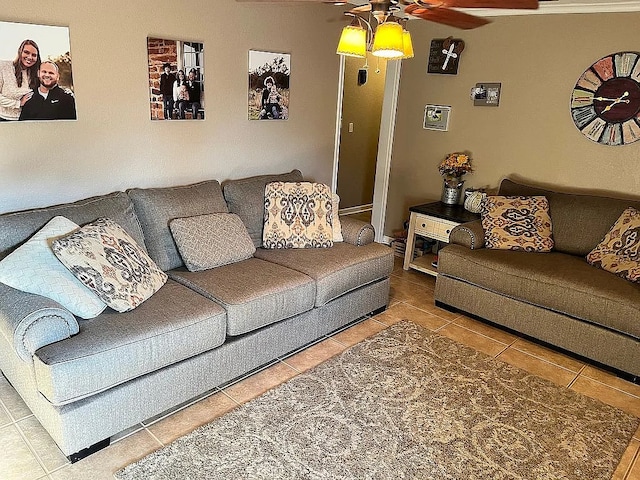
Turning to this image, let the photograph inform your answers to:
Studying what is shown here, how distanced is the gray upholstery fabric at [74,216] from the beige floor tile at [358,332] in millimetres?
1421

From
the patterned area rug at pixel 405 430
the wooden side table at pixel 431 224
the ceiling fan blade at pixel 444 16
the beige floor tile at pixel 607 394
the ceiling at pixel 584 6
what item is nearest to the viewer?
the patterned area rug at pixel 405 430

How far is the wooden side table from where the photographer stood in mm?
4234

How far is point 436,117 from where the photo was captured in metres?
4.68

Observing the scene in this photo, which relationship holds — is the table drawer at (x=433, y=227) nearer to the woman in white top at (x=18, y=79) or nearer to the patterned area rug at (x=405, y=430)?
the patterned area rug at (x=405, y=430)

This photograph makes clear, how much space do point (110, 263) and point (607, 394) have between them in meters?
2.87

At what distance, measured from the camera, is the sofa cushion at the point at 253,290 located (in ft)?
8.86

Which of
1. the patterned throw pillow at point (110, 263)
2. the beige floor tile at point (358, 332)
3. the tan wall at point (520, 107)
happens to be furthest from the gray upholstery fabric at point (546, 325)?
the patterned throw pillow at point (110, 263)

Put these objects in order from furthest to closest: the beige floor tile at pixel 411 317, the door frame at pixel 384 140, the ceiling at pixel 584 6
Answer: the door frame at pixel 384 140 < the beige floor tile at pixel 411 317 < the ceiling at pixel 584 6

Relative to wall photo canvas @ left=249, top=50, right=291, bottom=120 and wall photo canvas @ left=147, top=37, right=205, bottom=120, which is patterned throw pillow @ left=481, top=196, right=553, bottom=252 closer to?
wall photo canvas @ left=249, top=50, right=291, bottom=120

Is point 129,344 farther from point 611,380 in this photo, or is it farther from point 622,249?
point 622,249

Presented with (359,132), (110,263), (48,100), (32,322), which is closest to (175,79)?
(48,100)

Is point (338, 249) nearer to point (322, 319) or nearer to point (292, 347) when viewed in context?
point (322, 319)

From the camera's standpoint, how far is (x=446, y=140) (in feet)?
15.3

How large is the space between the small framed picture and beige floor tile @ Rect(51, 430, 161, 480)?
3.61 m
